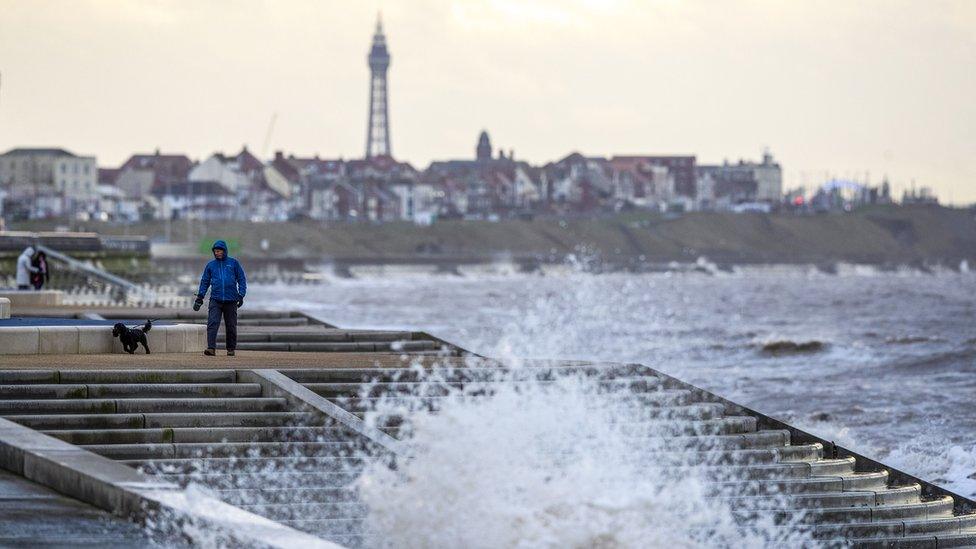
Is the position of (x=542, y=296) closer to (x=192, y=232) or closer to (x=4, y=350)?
(x=192, y=232)

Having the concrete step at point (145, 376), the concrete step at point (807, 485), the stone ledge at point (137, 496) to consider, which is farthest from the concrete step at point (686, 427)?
the stone ledge at point (137, 496)

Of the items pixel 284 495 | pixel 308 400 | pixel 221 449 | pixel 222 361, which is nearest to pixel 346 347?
pixel 222 361

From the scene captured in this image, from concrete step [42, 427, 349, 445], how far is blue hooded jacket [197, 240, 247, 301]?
458cm

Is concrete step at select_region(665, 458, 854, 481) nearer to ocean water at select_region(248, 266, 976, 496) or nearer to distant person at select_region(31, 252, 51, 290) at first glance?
ocean water at select_region(248, 266, 976, 496)

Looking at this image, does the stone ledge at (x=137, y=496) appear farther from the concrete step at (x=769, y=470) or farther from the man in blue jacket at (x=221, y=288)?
the man in blue jacket at (x=221, y=288)

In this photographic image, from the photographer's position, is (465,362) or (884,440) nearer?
(465,362)

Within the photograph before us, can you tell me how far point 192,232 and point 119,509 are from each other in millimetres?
161294

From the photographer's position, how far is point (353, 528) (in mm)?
15180

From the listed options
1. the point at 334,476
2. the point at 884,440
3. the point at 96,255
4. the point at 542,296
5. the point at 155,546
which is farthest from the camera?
the point at 542,296

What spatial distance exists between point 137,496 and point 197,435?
9.86 ft

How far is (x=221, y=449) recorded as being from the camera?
54.4 ft

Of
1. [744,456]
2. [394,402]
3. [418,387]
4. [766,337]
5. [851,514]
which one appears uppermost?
[418,387]

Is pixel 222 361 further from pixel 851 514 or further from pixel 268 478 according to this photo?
pixel 851 514

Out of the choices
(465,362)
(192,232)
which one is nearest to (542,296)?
(192,232)
